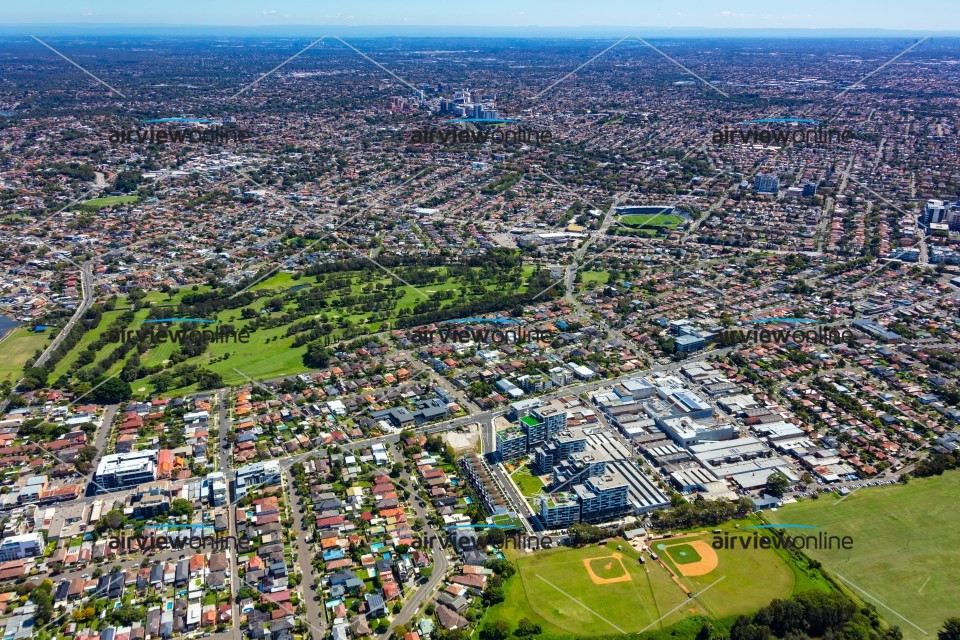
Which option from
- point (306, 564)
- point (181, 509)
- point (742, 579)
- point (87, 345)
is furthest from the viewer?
point (87, 345)

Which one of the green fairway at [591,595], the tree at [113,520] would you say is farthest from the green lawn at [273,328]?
the green fairway at [591,595]

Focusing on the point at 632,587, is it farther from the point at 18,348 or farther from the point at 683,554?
the point at 18,348

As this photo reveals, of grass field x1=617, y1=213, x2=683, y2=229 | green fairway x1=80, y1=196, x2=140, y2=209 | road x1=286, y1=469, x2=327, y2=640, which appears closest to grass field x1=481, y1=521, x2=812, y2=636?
road x1=286, y1=469, x2=327, y2=640

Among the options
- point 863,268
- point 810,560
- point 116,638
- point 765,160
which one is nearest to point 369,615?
point 116,638

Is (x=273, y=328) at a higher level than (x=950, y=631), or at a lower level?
lower

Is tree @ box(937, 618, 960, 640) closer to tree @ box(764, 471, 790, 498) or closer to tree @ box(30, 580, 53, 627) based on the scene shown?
tree @ box(764, 471, 790, 498)

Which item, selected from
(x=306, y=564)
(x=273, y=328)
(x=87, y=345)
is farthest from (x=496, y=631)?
(x=87, y=345)

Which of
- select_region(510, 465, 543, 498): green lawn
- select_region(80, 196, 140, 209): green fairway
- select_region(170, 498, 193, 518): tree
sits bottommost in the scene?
select_region(510, 465, 543, 498): green lawn
